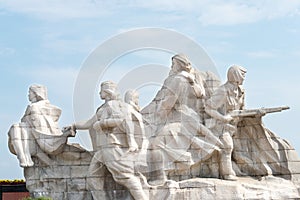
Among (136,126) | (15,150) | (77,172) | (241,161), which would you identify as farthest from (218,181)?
(15,150)

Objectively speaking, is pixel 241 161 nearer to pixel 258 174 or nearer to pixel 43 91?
pixel 258 174

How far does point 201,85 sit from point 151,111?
113 cm

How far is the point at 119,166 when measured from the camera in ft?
39.0

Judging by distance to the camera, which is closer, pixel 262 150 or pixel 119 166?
pixel 119 166

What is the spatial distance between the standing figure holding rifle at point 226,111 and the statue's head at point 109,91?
1.82 m

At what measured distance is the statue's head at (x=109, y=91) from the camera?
1230cm

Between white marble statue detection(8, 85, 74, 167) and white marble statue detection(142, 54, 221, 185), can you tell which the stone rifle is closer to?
white marble statue detection(142, 54, 221, 185)

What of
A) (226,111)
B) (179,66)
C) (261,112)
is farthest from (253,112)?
(179,66)

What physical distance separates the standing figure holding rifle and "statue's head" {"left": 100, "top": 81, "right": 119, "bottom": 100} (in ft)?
5.98

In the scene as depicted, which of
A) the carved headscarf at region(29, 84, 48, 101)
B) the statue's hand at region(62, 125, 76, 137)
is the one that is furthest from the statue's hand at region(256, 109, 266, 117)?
the carved headscarf at region(29, 84, 48, 101)

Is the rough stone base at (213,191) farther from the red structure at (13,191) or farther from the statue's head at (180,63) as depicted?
the red structure at (13,191)

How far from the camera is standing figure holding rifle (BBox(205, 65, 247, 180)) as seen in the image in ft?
40.3

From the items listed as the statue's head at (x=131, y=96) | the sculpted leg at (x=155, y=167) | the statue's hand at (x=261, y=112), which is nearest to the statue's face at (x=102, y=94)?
the statue's head at (x=131, y=96)

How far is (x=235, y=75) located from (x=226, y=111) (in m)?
0.73
